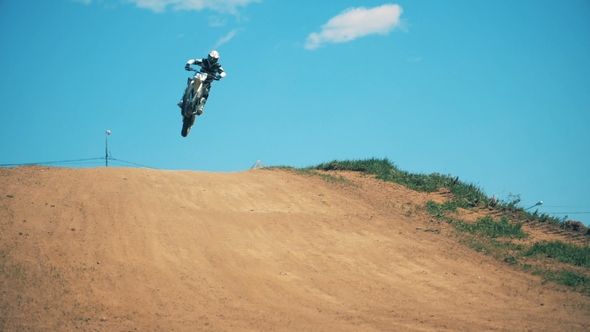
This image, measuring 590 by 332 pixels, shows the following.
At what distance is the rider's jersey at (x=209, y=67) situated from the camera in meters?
17.7

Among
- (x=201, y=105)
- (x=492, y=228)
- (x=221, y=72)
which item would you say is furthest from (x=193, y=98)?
(x=492, y=228)

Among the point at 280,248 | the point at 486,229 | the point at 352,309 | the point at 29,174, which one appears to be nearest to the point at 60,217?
the point at 29,174

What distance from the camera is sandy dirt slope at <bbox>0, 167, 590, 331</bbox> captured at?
10.5 metres

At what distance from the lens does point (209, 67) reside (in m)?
17.7

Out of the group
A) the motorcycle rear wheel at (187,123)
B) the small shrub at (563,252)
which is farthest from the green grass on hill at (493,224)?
the motorcycle rear wheel at (187,123)

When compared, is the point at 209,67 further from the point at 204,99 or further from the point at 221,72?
the point at 204,99

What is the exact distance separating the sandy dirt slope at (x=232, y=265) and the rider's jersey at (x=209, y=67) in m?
2.95

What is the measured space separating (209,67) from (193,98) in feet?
3.62

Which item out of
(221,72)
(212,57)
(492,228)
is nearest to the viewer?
(492,228)

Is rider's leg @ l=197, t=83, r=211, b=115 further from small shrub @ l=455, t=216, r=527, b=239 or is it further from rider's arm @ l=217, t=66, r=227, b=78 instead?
small shrub @ l=455, t=216, r=527, b=239

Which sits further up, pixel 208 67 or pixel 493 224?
pixel 208 67

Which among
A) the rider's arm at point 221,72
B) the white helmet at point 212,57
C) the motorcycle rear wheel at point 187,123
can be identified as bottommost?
the motorcycle rear wheel at point 187,123

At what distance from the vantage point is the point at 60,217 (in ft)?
44.3

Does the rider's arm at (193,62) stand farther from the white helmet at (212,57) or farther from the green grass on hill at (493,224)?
the green grass on hill at (493,224)
